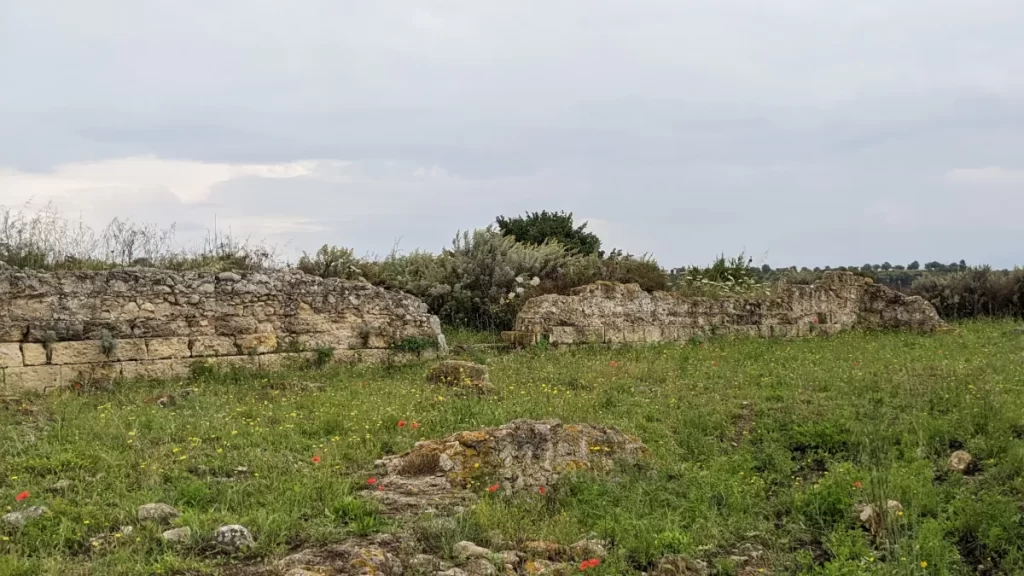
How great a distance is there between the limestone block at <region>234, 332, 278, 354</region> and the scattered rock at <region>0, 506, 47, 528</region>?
643cm

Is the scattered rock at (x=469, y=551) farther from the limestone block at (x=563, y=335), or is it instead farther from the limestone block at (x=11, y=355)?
the limestone block at (x=563, y=335)

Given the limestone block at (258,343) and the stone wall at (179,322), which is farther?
the limestone block at (258,343)

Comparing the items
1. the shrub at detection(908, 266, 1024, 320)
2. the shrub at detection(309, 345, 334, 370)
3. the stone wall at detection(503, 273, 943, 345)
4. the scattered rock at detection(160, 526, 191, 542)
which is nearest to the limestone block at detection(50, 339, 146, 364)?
the shrub at detection(309, 345, 334, 370)

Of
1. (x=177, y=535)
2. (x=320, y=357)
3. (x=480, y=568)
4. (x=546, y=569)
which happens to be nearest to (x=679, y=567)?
(x=546, y=569)

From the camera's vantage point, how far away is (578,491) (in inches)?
239

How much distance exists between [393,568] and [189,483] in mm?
2105

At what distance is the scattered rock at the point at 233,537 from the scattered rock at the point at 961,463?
541cm

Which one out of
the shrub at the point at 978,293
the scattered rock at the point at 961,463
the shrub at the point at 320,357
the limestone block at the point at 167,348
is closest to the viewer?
the scattered rock at the point at 961,463

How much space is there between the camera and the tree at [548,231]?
80.1ft

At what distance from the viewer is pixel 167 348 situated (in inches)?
434

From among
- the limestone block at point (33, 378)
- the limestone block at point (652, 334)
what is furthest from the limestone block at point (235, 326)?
the limestone block at point (652, 334)

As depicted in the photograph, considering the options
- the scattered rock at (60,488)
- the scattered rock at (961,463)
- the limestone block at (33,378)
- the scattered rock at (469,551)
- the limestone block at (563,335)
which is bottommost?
the scattered rock at (469,551)

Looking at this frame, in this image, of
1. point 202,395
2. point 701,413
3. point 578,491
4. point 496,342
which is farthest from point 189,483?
point 496,342

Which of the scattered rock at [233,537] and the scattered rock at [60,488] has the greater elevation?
the scattered rock at [60,488]
